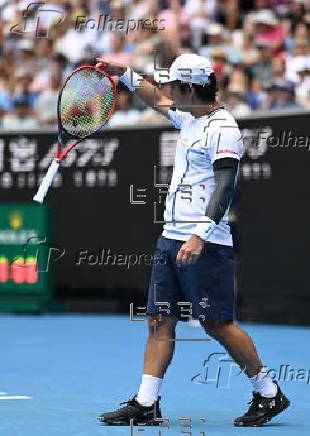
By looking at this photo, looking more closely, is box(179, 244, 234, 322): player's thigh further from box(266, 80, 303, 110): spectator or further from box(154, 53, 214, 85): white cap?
box(266, 80, 303, 110): spectator

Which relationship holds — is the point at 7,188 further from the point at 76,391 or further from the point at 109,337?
the point at 76,391

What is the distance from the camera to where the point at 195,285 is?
18.4ft

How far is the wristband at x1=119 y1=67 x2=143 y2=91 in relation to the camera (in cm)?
595

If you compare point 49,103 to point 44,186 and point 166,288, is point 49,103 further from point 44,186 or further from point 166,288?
point 44,186

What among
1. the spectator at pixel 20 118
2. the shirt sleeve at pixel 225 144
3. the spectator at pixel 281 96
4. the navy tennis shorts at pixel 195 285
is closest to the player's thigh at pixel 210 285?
the navy tennis shorts at pixel 195 285

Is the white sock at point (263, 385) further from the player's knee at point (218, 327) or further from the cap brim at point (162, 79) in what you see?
the cap brim at point (162, 79)

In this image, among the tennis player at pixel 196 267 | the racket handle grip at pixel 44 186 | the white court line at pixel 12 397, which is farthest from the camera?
the white court line at pixel 12 397

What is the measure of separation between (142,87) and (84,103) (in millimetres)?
308

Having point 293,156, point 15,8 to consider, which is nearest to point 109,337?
point 293,156

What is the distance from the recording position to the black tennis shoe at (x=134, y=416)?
566cm

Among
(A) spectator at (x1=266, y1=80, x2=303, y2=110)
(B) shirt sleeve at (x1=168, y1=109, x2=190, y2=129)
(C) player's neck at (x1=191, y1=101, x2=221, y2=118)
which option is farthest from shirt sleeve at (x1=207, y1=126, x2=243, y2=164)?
(A) spectator at (x1=266, y1=80, x2=303, y2=110)

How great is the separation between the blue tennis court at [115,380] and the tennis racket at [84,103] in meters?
1.39

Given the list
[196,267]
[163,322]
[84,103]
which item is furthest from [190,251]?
[84,103]

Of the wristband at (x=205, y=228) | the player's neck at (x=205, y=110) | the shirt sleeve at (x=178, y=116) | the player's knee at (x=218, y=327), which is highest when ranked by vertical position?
the player's neck at (x=205, y=110)
